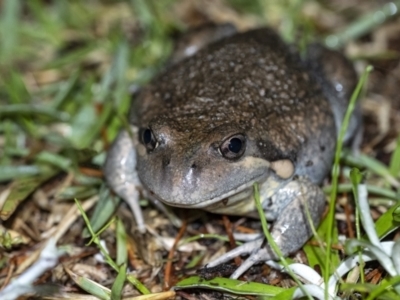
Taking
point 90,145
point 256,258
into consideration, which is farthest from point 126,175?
point 256,258

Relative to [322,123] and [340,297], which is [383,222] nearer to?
[340,297]

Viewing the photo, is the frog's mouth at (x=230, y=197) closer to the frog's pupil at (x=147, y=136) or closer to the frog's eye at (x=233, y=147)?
the frog's eye at (x=233, y=147)

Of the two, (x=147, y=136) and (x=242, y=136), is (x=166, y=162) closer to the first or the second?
(x=147, y=136)

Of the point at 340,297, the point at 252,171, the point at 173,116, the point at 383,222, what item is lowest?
the point at 340,297

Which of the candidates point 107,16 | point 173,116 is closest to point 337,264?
point 173,116

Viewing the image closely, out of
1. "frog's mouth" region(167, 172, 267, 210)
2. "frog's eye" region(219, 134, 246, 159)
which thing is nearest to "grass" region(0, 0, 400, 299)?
"frog's mouth" region(167, 172, 267, 210)
